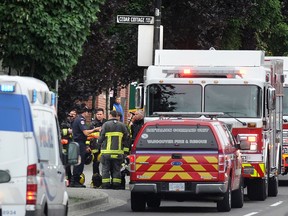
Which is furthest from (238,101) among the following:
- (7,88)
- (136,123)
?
(7,88)

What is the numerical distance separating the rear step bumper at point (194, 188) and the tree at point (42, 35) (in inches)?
116

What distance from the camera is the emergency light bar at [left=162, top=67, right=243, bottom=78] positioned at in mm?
25641

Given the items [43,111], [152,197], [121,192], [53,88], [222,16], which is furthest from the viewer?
[222,16]

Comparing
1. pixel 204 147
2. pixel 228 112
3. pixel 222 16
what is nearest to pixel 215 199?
pixel 204 147

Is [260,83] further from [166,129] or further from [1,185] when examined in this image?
[1,185]

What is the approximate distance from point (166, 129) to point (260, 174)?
3.85 meters

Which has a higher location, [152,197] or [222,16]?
[222,16]

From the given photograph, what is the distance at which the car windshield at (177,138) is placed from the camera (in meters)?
22.5

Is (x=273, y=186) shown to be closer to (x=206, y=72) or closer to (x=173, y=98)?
(x=206, y=72)

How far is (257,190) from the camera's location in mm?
26875

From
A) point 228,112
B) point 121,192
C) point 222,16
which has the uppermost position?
point 222,16

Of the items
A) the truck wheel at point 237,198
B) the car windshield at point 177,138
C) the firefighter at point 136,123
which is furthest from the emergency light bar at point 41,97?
the firefighter at point 136,123

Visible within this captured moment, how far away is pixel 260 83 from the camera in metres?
25.4

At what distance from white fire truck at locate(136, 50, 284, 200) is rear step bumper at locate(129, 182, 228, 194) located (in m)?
2.86
